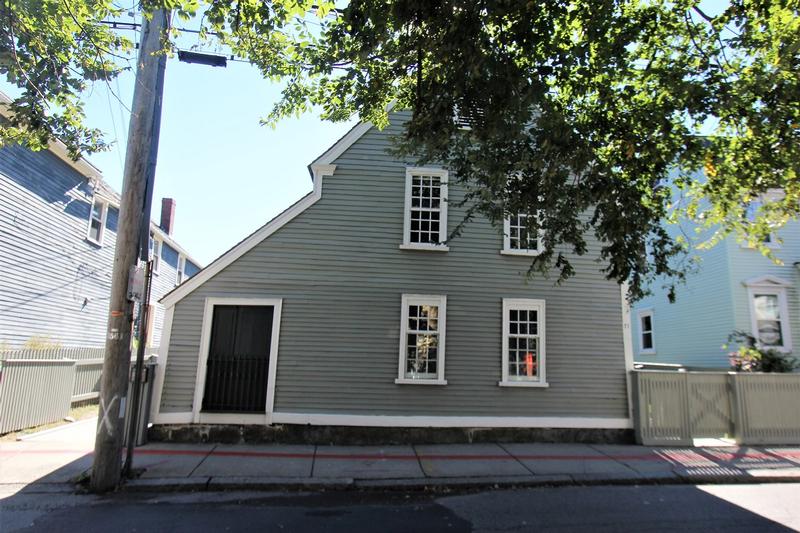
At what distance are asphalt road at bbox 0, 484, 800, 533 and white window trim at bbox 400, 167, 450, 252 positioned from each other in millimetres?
5055

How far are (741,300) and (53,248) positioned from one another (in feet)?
68.2

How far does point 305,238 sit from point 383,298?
208cm

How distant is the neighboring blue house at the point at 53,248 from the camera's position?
12.7m

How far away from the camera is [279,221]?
10.3 metres

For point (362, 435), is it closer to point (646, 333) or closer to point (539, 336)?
point (539, 336)

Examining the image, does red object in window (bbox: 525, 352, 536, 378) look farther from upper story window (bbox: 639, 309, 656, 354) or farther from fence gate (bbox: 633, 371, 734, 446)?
upper story window (bbox: 639, 309, 656, 354)

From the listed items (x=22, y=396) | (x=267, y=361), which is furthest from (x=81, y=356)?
(x=267, y=361)

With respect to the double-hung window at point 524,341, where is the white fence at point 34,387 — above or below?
below

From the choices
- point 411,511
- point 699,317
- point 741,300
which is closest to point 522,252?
point 411,511

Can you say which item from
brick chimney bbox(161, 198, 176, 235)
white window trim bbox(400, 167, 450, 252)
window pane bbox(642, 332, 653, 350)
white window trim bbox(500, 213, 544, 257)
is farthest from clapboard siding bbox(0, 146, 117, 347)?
window pane bbox(642, 332, 653, 350)

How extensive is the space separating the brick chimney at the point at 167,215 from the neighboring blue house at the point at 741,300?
21.8 metres

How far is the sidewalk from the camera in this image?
7.11 m

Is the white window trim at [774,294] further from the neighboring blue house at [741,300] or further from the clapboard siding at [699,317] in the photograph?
the clapboard siding at [699,317]

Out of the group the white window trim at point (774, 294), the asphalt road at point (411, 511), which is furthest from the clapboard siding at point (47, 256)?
the white window trim at point (774, 294)
